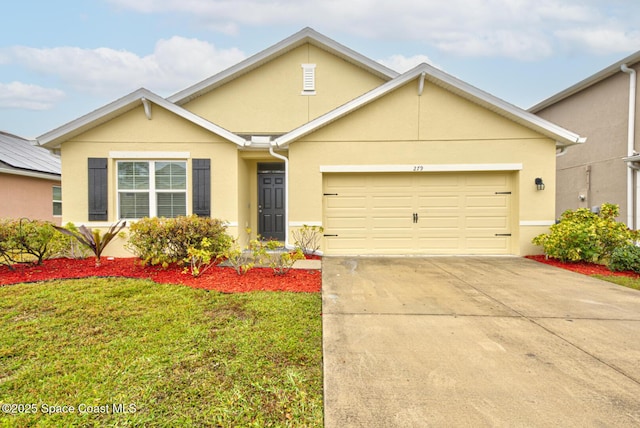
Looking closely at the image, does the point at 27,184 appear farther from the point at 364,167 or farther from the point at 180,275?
the point at 364,167

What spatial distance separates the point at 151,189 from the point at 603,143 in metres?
14.8

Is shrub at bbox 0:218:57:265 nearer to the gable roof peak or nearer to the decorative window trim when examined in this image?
the decorative window trim

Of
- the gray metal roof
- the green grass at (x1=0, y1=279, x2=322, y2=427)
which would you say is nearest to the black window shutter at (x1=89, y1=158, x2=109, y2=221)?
the green grass at (x1=0, y1=279, x2=322, y2=427)

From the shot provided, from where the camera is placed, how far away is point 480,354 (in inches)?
122

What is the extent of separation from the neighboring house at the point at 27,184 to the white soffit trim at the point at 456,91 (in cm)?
1093

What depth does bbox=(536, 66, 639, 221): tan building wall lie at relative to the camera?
10523 millimetres

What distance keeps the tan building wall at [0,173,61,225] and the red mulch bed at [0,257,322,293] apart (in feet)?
23.8

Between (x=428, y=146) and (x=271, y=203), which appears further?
(x=271, y=203)

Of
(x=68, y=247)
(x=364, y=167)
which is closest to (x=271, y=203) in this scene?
(x=364, y=167)

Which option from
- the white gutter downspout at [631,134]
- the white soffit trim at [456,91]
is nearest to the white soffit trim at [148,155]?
the white soffit trim at [456,91]

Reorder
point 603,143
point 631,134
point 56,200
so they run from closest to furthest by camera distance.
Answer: point 631,134 < point 603,143 < point 56,200

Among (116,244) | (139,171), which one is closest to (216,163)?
(139,171)

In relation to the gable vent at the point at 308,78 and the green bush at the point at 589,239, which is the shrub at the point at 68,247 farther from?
the green bush at the point at 589,239

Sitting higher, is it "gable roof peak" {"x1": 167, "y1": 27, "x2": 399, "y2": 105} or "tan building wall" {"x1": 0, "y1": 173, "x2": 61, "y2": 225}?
"gable roof peak" {"x1": 167, "y1": 27, "x2": 399, "y2": 105}
